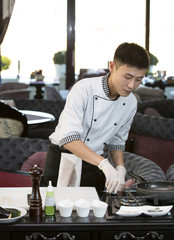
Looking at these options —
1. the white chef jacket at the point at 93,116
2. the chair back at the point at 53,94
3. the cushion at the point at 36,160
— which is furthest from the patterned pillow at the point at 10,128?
the chair back at the point at 53,94

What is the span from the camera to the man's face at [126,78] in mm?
1872

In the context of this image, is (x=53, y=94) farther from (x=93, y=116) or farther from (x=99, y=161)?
(x=99, y=161)

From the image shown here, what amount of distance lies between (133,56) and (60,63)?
7263 mm

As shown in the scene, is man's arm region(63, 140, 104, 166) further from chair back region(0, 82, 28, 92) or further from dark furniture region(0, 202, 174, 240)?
chair back region(0, 82, 28, 92)

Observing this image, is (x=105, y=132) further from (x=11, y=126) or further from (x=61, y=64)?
(x=61, y=64)

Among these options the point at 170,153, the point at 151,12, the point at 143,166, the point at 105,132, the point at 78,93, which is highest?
the point at 151,12

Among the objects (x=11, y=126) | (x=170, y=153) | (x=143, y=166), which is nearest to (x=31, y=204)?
(x=143, y=166)

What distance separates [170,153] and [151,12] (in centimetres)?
598

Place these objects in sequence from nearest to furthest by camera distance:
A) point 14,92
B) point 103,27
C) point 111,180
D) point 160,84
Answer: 1. point 111,180
2. point 14,92
3. point 160,84
4. point 103,27

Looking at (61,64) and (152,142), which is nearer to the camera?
(152,142)

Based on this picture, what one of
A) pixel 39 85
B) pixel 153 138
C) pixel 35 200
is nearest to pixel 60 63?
pixel 39 85

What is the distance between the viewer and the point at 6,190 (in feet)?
5.84

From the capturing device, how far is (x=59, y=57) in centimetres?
897

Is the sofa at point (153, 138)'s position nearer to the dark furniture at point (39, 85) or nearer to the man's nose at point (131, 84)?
the man's nose at point (131, 84)
